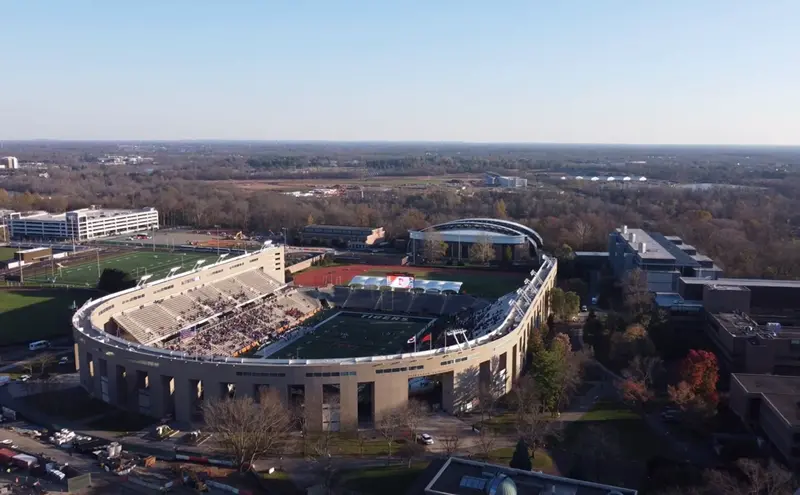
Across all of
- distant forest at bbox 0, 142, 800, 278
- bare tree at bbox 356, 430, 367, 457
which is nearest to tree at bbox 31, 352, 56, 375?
bare tree at bbox 356, 430, 367, 457

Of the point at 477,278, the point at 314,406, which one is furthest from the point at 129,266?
the point at 314,406

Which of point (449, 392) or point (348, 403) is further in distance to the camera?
point (449, 392)

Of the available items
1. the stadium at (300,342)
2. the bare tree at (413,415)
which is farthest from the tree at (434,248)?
the bare tree at (413,415)

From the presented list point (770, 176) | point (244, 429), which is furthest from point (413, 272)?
point (770, 176)

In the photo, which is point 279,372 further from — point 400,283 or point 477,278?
point 477,278

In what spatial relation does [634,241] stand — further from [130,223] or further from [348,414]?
[130,223]
